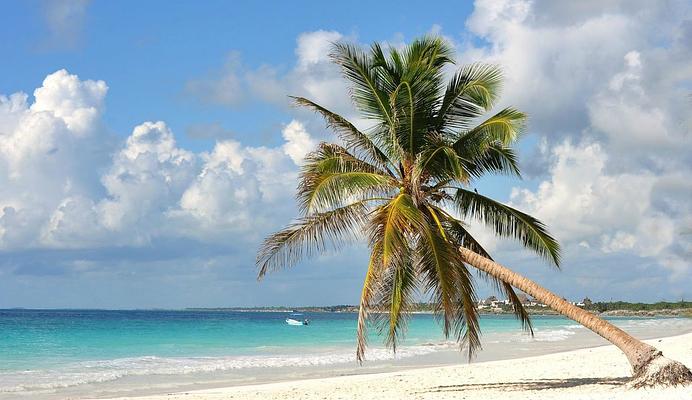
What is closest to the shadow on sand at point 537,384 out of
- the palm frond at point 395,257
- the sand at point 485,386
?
the sand at point 485,386

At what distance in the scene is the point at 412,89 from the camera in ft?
45.8

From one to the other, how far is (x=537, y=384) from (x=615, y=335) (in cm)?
266

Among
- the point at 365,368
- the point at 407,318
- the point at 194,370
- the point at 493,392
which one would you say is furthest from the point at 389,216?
the point at 194,370

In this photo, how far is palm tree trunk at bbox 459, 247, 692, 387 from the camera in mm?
12203

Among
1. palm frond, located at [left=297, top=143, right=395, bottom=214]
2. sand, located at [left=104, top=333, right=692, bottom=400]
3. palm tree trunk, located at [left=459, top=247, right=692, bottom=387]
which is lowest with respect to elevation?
sand, located at [left=104, top=333, right=692, bottom=400]

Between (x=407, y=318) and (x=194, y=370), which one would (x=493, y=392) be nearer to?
(x=407, y=318)

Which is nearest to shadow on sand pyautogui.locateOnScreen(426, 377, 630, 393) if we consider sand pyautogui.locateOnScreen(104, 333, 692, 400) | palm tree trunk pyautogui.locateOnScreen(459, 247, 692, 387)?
sand pyautogui.locateOnScreen(104, 333, 692, 400)

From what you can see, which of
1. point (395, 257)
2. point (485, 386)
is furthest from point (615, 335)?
point (395, 257)

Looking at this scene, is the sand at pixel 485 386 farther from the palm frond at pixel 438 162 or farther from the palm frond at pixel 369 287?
the palm frond at pixel 438 162

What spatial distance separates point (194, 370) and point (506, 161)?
13.8 meters

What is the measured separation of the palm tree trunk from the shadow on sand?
3.73ft

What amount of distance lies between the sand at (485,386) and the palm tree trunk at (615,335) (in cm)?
25

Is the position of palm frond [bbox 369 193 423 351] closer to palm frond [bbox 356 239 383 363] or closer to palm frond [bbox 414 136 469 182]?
palm frond [bbox 356 239 383 363]

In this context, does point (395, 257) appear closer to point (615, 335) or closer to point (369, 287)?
point (369, 287)
